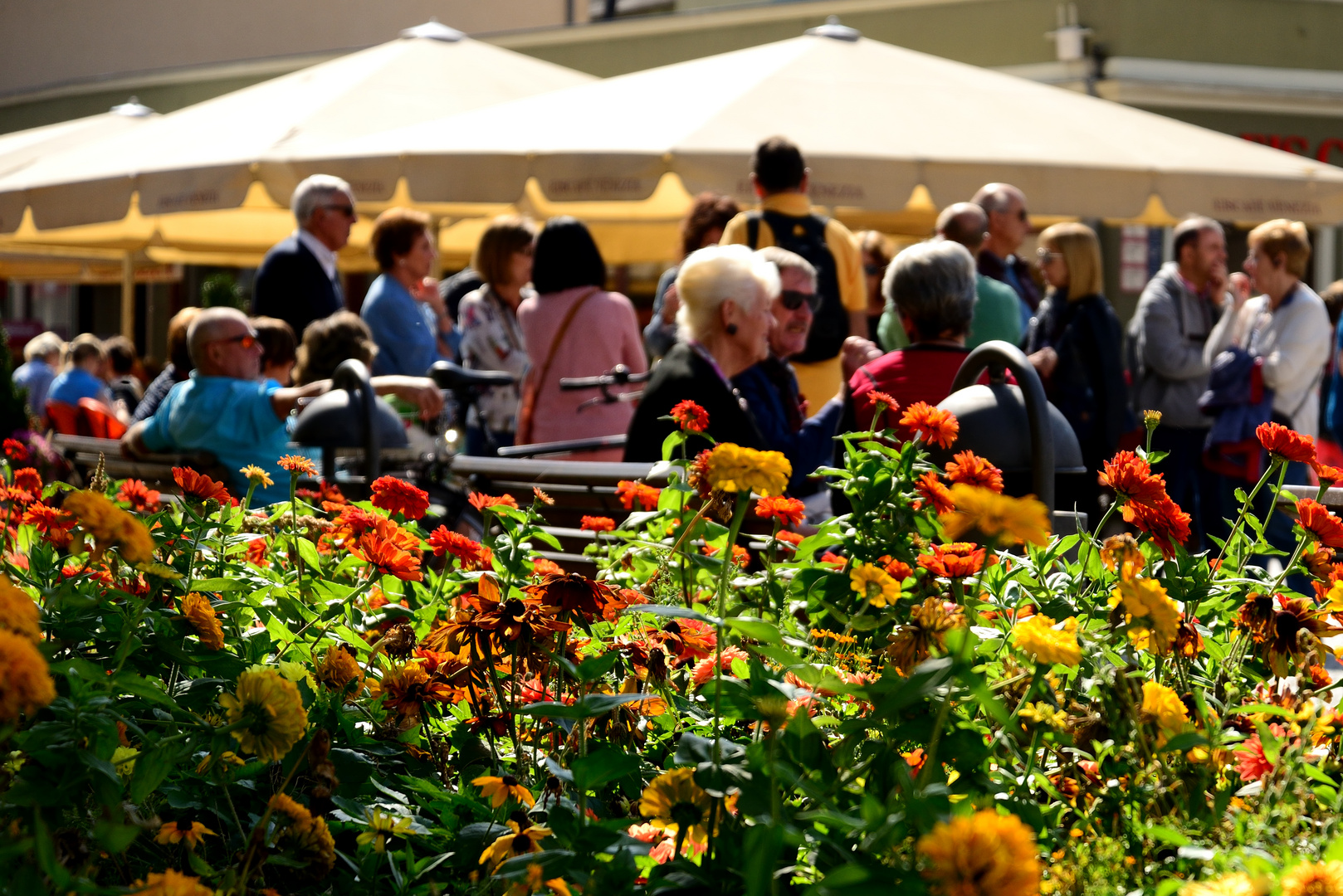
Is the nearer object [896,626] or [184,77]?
[896,626]

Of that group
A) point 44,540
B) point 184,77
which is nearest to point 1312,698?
point 44,540

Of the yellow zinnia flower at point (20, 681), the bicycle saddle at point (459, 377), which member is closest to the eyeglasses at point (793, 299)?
the bicycle saddle at point (459, 377)

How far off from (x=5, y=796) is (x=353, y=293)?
21.7m

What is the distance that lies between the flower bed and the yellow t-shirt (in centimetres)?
381

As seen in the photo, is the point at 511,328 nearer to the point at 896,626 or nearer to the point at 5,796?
the point at 896,626

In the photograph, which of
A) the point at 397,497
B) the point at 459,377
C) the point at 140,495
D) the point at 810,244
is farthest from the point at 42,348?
the point at 397,497

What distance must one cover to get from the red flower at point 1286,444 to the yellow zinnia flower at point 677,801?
3.14 feet

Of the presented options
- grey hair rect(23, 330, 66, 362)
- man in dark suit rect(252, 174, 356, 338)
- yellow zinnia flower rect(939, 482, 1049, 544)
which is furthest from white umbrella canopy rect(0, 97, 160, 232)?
yellow zinnia flower rect(939, 482, 1049, 544)

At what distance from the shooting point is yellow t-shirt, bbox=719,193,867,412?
19.7 ft

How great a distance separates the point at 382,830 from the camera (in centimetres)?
161

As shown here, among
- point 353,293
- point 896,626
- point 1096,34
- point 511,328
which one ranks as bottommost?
point 353,293

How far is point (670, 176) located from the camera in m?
9.70

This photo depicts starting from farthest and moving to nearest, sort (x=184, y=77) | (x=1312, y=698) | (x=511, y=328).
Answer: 1. (x=184, y=77)
2. (x=511, y=328)
3. (x=1312, y=698)

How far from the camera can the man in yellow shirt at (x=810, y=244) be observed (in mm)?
5957
